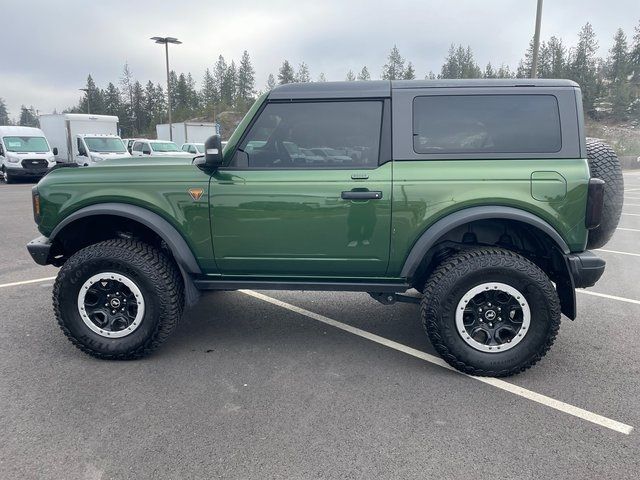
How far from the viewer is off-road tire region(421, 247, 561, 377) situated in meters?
3.33

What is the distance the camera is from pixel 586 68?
75.6 meters

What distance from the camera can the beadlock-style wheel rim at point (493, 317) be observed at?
3379mm

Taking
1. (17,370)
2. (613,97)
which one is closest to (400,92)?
(17,370)

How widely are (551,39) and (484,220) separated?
98.1 m

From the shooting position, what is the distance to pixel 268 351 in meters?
3.87

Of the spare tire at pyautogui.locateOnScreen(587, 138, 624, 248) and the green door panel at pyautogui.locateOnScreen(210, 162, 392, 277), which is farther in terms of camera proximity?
the spare tire at pyautogui.locateOnScreen(587, 138, 624, 248)

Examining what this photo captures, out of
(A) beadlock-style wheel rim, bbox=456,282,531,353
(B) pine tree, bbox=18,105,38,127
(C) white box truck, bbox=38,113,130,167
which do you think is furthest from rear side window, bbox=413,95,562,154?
(B) pine tree, bbox=18,105,38,127

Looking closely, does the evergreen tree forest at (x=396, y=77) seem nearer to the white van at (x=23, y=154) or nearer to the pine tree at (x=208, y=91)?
the pine tree at (x=208, y=91)

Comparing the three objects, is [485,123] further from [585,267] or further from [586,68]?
[586,68]

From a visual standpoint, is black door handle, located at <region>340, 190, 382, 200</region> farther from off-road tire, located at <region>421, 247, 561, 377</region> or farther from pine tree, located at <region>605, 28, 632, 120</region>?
pine tree, located at <region>605, 28, 632, 120</region>

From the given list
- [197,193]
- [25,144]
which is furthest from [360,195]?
[25,144]

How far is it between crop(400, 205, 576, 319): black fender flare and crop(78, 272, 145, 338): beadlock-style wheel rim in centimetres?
206

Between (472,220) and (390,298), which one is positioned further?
(390,298)

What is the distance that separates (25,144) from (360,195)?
→ 20938mm
